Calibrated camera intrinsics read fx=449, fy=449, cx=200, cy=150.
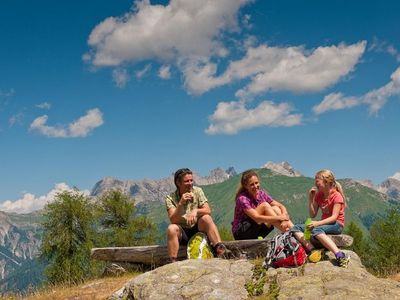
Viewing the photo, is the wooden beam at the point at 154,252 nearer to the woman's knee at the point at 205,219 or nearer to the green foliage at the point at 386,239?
the woman's knee at the point at 205,219

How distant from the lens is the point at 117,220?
154ft

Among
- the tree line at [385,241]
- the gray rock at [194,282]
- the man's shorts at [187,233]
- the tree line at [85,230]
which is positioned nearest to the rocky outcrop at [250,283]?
the gray rock at [194,282]

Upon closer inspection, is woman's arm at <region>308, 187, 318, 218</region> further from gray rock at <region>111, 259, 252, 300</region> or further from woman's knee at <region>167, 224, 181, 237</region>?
woman's knee at <region>167, 224, 181, 237</region>

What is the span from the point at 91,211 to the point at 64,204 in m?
2.86

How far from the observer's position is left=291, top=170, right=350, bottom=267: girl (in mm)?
9602

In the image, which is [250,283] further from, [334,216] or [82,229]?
[82,229]

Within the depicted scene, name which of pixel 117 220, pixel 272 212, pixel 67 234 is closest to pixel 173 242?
pixel 272 212

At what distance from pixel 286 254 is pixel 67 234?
120 ft

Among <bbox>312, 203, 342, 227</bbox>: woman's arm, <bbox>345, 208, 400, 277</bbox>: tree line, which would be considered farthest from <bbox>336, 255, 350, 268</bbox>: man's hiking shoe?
<bbox>345, 208, 400, 277</bbox>: tree line

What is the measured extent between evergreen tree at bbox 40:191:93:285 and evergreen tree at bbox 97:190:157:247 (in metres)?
2.30

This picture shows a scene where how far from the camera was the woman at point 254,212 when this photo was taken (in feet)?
35.8

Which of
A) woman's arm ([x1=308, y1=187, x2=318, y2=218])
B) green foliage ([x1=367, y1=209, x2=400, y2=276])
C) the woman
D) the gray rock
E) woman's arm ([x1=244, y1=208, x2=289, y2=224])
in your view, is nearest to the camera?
the gray rock

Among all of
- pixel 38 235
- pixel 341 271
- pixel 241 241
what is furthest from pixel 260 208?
pixel 38 235

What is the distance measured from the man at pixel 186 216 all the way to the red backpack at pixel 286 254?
6.47ft
